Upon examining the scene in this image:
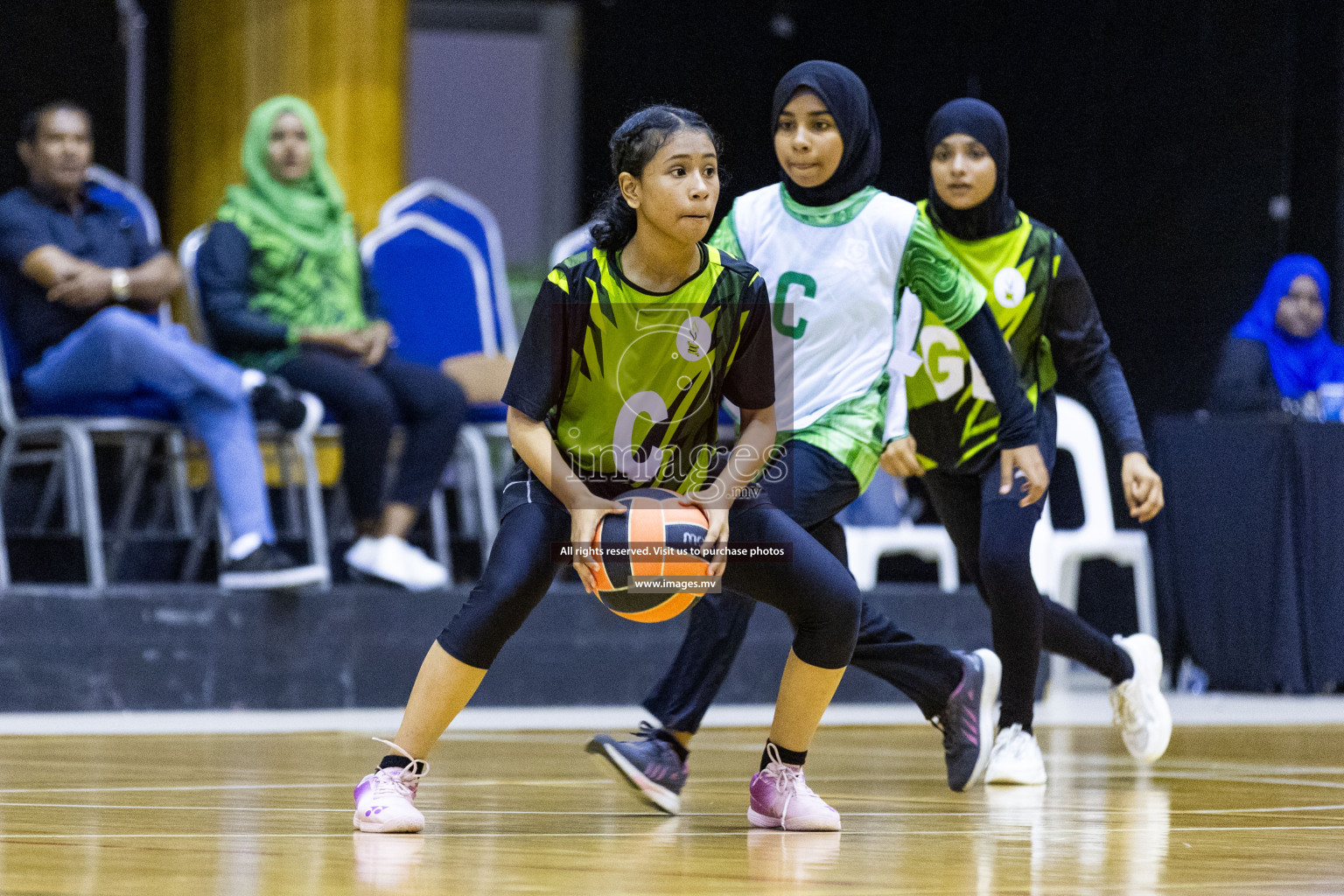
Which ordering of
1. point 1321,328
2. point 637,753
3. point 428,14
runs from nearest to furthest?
point 637,753, point 1321,328, point 428,14

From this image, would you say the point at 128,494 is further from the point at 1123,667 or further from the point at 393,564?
the point at 1123,667

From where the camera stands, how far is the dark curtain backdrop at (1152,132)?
7645mm

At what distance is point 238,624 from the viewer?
4898mm

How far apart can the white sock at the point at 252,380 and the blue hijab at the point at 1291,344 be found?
12.3 ft

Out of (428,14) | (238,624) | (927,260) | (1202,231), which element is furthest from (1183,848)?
(428,14)

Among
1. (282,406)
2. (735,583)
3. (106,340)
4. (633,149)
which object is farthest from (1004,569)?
(106,340)

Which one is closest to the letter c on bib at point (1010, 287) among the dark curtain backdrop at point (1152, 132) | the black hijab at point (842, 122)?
the black hijab at point (842, 122)

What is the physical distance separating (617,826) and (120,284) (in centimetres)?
284

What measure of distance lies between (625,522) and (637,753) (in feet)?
1.84

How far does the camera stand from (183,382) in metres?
4.83

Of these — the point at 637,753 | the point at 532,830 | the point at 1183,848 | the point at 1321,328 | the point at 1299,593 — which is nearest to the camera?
the point at 1183,848

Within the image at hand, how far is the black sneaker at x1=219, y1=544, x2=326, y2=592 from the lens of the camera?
4.81m

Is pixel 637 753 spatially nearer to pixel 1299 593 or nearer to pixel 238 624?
pixel 238 624

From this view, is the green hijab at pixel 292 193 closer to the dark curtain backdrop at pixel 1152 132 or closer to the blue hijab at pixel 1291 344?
the dark curtain backdrop at pixel 1152 132
